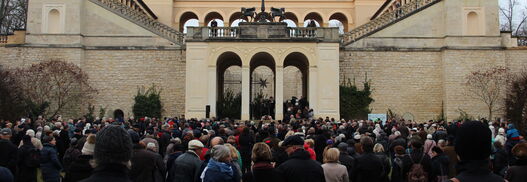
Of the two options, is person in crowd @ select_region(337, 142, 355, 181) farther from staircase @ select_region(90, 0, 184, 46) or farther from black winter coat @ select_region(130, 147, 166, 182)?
staircase @ select_region(90, 0, 184, 46)

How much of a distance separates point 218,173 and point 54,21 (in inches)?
1196

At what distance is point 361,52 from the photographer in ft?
114

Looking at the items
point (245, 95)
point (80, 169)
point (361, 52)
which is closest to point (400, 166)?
point (80, 169)

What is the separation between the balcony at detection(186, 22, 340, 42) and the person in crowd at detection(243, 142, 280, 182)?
24.0m

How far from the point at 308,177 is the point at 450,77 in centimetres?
2930

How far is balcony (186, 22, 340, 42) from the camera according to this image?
101 ft

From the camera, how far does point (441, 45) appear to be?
34.6 m

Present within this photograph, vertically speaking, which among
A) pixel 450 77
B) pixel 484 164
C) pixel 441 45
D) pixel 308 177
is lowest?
pixel 308 177

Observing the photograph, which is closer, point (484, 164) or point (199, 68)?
point (484, 164)

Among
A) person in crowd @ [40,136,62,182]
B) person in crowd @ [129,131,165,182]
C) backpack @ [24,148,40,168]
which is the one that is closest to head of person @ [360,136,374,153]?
person in crowd @ [129,131,165,182]

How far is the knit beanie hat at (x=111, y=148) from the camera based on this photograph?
363 centimetres

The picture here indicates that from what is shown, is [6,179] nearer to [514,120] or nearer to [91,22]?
[91,22]

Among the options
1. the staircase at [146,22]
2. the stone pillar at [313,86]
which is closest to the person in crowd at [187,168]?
the stone pillar at [313,86]

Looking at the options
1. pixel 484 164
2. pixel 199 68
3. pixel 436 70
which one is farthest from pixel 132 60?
pixel 484 164
